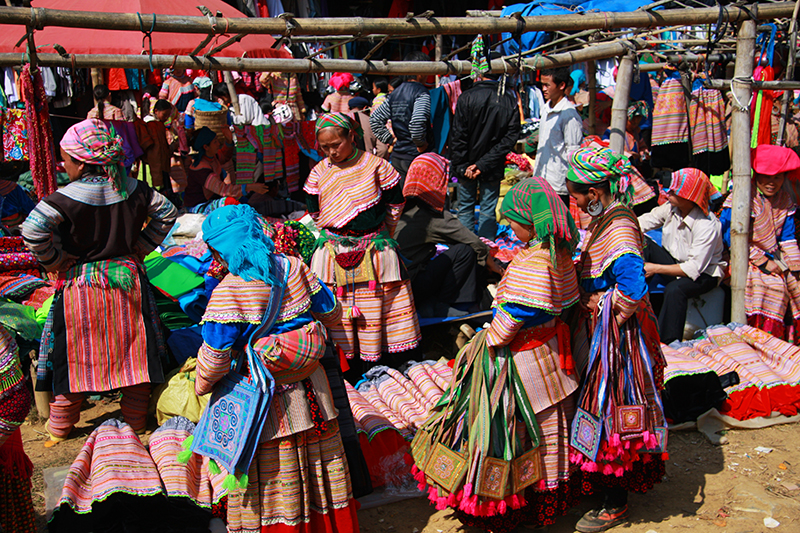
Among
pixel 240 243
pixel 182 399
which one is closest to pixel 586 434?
pixel 240 243

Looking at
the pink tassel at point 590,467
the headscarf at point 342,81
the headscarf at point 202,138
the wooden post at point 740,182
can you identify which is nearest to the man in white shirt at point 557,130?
the wooden post at point 740,182

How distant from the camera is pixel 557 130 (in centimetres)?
647

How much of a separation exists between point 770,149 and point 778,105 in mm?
3094

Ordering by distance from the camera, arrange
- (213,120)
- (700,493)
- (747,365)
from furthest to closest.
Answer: (213,120), (747,365), (700,493)

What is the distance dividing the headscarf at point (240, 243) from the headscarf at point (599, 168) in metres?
1.57

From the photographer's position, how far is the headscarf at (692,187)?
528 centimetres

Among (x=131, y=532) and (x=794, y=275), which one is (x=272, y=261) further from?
(x=794, y=275)

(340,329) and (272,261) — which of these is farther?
(340,329)

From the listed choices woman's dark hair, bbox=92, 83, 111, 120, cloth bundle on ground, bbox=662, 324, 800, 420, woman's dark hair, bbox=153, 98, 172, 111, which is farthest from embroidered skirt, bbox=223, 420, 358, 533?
woman's dark hair, bbox=92, 83, 111, 120

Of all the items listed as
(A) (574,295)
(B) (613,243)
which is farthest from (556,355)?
(B) (613,243)

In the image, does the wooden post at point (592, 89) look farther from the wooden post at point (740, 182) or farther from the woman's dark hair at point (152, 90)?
the woman's dark hair at point (152, 90)

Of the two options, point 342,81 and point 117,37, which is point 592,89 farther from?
point 117,37

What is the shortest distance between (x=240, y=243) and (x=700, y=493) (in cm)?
299

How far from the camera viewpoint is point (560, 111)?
6410 mm
